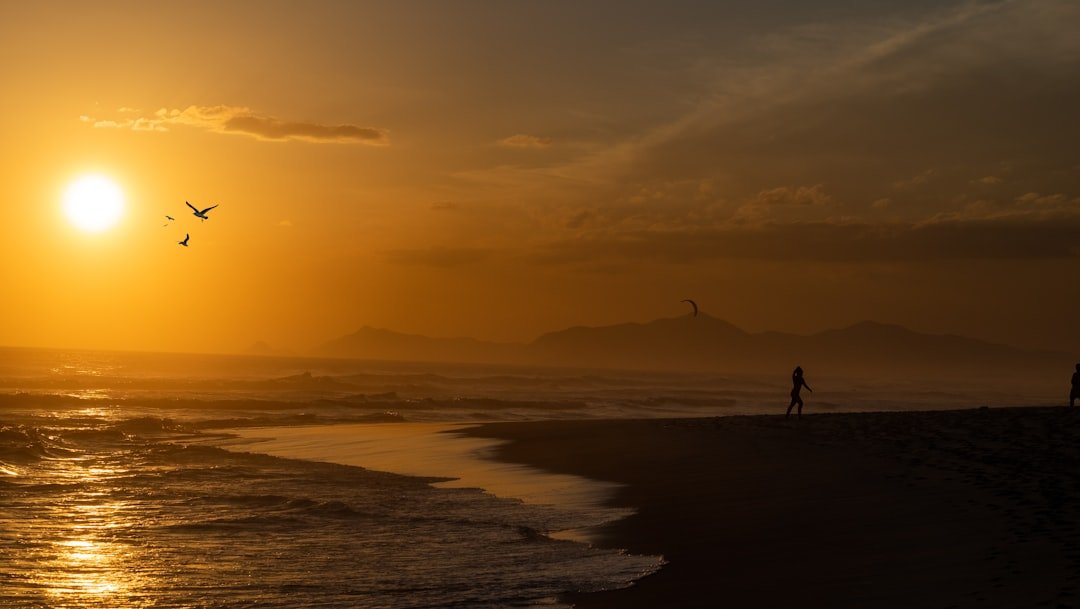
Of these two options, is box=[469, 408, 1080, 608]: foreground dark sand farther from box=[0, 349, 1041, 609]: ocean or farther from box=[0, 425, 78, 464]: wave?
box=[0, 425, 78, 464]: wave

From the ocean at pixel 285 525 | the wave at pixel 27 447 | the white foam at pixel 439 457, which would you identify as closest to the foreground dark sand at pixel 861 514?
the white foam at pixel 439 457

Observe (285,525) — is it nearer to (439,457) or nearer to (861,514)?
(861,514)

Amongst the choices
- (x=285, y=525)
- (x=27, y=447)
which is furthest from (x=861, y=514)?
(x=27, y=447)

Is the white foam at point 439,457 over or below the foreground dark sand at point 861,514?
below

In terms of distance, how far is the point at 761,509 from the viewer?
1633cm

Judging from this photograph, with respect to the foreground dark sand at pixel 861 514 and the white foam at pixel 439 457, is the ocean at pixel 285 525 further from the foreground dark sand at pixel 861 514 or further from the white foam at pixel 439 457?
the foreground dark sand at pixel 861 514

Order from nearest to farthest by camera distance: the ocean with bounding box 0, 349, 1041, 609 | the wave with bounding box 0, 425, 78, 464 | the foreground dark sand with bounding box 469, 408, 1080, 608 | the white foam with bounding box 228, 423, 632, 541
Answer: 1. the foreground dark sand with bounding box 469, 408, 1080, 608
2. the ocean with bounding box 0, 349, 1041, 609
3. the white foam with bounding box 228, 423, 632, 541
4. the wave with bounding box 0, 425, 78, 464

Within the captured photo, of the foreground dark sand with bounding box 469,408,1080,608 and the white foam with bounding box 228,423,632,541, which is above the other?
the foreground dark sand with bounding box 469,408,1080,608

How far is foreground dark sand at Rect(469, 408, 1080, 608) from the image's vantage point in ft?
34.2

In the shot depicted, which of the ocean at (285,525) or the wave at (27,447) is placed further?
the wave at (27,447)

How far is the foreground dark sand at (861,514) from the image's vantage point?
1041cm

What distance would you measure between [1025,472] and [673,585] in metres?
8.40

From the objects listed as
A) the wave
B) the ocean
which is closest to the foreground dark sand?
the ocean

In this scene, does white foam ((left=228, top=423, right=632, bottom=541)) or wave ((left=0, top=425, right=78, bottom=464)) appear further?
wave ((left=0, top=425, right=78, bottom=464))
